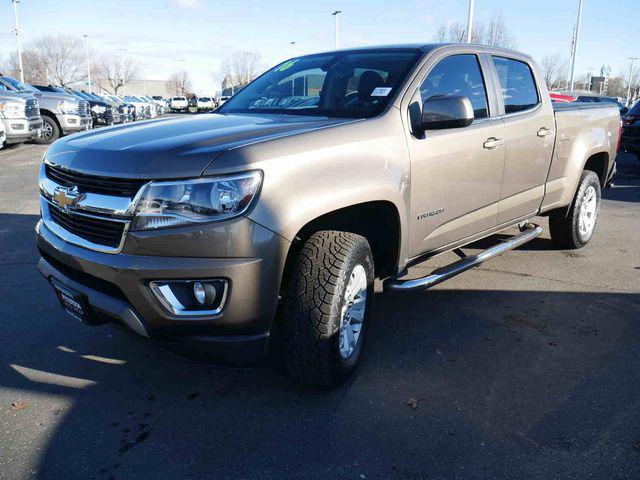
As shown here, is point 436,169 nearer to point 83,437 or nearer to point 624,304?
point 624,304

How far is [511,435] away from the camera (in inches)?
105

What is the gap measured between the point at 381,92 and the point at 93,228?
6.04 ft

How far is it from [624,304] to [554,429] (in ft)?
6.76

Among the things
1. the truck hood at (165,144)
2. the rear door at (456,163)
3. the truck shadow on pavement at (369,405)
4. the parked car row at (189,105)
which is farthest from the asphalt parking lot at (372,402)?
the parked car row at (189,105)

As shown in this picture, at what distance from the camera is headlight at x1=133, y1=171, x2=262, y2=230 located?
2.43 m

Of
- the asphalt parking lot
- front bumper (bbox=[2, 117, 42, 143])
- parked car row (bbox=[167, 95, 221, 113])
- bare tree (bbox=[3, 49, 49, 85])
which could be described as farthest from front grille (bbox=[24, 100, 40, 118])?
bare tree (bbox=[3, 49, 49, 85])

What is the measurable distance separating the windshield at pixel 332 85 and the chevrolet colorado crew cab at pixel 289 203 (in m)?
0.01

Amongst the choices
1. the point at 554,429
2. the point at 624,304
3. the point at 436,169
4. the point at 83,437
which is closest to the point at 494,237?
the point at 624,304

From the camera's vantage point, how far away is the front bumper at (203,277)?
2.43 m

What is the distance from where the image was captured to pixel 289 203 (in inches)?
101

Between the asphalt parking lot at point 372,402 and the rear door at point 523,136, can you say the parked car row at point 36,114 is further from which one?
the rear door at point 523,136

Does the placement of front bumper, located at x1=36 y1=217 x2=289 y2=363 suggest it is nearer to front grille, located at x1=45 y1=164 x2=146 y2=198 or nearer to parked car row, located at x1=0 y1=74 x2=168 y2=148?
front grille, located at x1=45 y1=164 x2=146 y2=198

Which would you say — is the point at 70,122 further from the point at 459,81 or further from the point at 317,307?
the point at 317,307

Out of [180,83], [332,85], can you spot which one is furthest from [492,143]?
[180,83]
